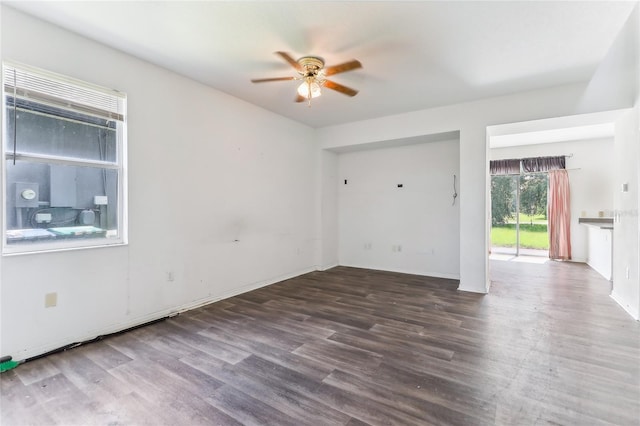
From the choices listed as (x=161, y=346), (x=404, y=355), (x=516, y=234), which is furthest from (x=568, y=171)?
(x=161, y=346)

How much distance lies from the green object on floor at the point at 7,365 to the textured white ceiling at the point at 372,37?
2.74 meters

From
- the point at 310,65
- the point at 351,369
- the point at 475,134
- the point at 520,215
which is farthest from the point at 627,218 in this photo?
the point at 310,65

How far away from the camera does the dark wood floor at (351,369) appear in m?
1.77

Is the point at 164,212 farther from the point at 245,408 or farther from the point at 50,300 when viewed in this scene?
the point at 245,408

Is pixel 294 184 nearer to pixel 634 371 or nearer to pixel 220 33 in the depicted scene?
pixel 220 33

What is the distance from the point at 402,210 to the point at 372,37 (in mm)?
3586

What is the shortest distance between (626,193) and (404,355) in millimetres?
3583

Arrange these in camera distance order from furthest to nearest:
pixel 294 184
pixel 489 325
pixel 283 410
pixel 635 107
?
pixel 294 184
pixel 635 107
pixel 489 325
pixel 283 410

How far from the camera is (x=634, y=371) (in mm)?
2199

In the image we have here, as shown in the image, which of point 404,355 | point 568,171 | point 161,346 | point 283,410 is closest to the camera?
point 283,410

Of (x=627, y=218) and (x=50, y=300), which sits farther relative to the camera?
(x=627, y=218)

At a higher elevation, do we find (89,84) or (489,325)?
(89,84)

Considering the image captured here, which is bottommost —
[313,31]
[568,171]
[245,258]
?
[245,258]

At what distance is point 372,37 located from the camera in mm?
2646
